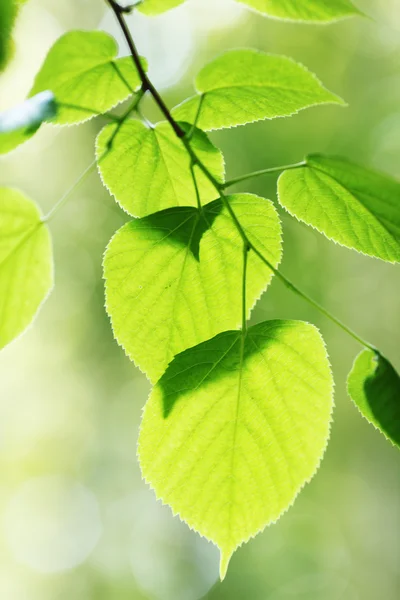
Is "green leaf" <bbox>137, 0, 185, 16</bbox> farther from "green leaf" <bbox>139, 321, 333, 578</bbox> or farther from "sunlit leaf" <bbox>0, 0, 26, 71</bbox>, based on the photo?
"green leaf" <bbox>139, 321, 333, 578</bbox>

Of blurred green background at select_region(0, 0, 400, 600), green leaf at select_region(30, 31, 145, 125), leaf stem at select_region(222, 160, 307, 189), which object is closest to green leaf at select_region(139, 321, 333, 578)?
leaf stem at select_region(222, 160, 307, 189)

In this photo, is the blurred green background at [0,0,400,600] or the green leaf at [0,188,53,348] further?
the blurred green background at [0,0,400,600]

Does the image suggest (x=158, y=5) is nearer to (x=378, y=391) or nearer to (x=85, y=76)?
(x=85, y=76)

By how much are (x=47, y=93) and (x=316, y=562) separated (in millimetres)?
9350

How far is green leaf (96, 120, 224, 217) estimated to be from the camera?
0.59m

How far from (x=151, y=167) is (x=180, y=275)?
0.11m

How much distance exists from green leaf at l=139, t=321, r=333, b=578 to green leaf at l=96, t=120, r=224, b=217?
0.50 feet

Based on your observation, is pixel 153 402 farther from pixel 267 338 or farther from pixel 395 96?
pixel 395 96

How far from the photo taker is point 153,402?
0.54 meters

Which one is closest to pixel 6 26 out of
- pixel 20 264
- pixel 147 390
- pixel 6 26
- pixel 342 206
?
pixel 6 26

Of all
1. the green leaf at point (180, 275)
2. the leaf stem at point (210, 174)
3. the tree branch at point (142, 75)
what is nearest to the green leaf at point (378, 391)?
the leaf stem at point (210, 174)

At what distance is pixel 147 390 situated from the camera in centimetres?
742

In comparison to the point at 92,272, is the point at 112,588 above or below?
below

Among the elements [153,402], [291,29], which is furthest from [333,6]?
[291,29]
